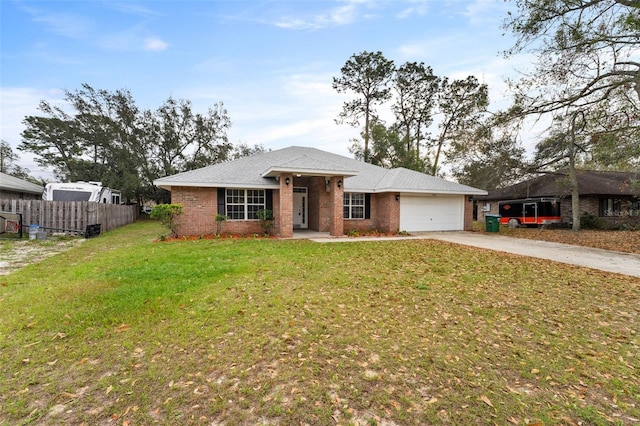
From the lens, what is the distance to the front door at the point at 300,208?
1598cm

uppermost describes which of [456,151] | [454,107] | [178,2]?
[454,107]

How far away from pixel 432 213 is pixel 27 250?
693 inches

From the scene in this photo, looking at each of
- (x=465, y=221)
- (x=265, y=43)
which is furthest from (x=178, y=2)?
(x=465, y=221)

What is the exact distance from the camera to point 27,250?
9.35m

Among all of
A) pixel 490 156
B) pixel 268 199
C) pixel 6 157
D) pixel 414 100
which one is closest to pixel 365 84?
pixel 414 100

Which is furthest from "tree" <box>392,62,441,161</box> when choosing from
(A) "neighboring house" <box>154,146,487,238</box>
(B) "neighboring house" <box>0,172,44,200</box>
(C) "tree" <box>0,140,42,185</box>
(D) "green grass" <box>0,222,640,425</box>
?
(C) "tree" <box>0,140,42,185</box>

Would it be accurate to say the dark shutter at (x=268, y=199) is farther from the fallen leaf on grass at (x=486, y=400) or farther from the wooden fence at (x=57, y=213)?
the fallen leaf on grass at (x=486, y=400)

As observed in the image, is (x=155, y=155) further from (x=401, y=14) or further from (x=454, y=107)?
(x=454, y=107)

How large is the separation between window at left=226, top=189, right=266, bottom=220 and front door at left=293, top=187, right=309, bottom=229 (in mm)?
2554

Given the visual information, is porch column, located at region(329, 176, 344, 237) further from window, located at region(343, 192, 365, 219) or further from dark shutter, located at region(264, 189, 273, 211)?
dark shutter, located at region(264, 189, 273, 211)

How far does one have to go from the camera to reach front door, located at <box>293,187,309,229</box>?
629 inches

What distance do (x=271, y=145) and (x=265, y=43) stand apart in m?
23.5

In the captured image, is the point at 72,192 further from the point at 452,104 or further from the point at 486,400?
the point at 452,104

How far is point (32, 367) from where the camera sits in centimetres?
287
